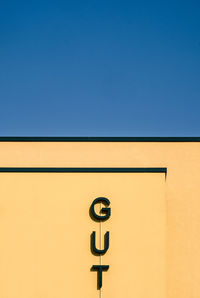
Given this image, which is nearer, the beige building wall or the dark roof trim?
the beige building wall

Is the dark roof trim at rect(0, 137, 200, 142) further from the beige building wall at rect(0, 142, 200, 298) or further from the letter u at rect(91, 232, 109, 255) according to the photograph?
the letter u at rect(91, 232, 109, 255)

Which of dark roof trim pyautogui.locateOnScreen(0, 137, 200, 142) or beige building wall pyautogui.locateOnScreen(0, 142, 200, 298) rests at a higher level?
dark roof trim pyautogui.locateOnScreen(0, 137, 200, 142)

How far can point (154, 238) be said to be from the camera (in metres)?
8.65

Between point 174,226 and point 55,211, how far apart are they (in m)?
4.33

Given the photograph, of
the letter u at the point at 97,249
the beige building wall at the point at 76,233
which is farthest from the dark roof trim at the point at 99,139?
the letter u at the point at 97,249

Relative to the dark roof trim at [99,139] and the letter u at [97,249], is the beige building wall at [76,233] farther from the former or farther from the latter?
the dark roof trim at [99,139]

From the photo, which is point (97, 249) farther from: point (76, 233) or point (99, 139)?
point (99, 139)

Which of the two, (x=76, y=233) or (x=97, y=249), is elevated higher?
(x=76, y=233)

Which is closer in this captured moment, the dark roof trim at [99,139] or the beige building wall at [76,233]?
the beige building wall at [76,233]

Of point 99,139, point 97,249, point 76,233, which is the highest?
point 99,139

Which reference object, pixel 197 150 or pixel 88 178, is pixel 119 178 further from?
pixel 197 150

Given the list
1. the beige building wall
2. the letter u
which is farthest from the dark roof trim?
the letter u

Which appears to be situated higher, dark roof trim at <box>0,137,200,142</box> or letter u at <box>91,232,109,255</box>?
dark roof trim at <box>0,137,200,142</box>

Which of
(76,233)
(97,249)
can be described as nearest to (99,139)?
(76,233)
